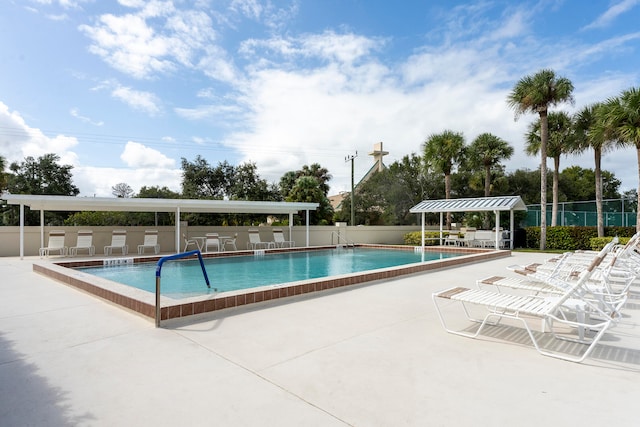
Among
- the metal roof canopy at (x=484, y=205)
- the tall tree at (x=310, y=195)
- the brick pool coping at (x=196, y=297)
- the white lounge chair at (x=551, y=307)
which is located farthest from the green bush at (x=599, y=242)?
the tall tree at (x=310, y=195)

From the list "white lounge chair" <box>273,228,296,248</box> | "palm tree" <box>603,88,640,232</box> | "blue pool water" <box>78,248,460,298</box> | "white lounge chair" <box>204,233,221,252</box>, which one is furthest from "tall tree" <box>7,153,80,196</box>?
"palm tree" <box>603,88,640,232</box>

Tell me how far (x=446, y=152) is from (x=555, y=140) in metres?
5.35

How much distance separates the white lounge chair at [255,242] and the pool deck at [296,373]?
12.3 meters

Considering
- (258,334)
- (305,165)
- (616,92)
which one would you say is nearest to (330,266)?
(258,334)

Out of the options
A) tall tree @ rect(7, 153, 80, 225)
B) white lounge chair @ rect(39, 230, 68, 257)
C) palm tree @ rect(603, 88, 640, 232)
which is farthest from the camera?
tall tree @ rect(7, 153, 80, 225)

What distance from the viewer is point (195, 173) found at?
32.0 metres

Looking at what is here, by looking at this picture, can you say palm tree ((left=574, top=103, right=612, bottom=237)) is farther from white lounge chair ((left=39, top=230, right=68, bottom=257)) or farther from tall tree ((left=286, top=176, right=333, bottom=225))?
white lounge chair ((left=39, top=230, right=68, bottom=257))

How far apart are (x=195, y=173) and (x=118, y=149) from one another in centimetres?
645

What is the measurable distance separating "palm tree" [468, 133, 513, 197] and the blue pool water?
1207 centimetres

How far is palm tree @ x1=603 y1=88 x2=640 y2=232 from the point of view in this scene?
43.6 ft

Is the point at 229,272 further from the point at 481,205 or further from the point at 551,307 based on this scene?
the point at 481,205

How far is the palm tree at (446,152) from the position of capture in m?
21.6

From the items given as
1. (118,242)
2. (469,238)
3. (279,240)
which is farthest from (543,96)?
(118,242)

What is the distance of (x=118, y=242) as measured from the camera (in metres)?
14.7
